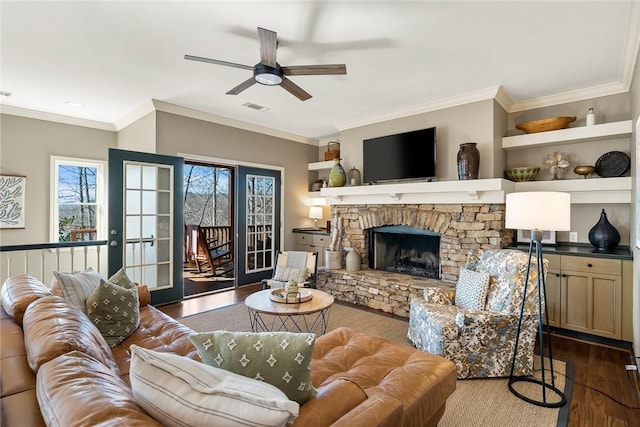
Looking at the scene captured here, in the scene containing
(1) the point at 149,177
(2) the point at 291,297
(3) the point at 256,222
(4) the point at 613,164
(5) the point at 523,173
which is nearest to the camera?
(2) the point at 291,297

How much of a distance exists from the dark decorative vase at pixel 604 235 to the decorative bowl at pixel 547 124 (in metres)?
1.04

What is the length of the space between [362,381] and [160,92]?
386cm

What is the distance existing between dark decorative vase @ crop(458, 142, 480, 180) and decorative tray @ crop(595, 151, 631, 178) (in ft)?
4.14

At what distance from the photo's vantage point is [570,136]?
353 centimetres

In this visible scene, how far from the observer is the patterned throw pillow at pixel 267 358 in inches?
44.7

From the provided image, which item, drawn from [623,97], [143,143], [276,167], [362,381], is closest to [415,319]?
[362,381]

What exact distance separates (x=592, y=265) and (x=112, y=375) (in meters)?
3.89

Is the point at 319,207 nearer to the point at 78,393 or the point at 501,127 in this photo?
the point at 501,127

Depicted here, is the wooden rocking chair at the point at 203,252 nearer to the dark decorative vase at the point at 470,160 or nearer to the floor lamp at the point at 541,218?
the dark decorative vase at the point at 470,160

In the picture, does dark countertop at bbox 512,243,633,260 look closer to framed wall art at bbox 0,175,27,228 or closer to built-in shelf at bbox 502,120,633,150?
built-in shelf at bbox 502,120,633,150

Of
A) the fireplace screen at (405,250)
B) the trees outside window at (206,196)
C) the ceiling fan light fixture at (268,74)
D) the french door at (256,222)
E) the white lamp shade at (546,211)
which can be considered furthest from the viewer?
the trees outside window at (206,196)

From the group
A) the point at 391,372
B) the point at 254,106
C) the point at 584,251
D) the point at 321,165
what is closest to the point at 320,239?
the point at 321,165

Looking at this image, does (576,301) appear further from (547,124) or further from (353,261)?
(353,261)

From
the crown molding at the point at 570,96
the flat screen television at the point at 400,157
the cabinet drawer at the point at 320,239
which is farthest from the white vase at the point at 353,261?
the crown molding at the point at 570,96
